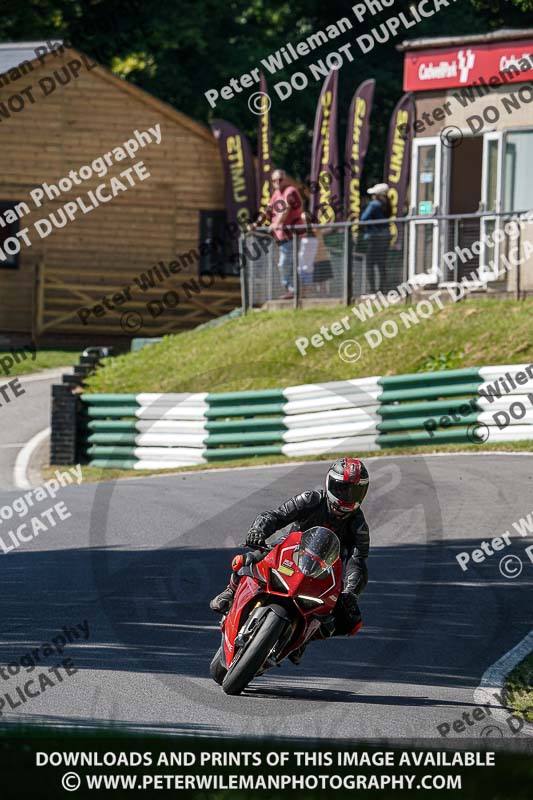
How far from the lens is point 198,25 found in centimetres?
4188

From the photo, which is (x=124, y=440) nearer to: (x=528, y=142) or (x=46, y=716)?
(x=528, y=142)

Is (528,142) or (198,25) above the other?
(198,25)

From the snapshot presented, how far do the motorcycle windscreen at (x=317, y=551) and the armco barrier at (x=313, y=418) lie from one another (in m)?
9.78

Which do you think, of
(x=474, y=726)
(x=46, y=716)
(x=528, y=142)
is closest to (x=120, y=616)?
(x=46, y=716)

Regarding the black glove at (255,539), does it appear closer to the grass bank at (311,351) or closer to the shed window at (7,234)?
the grass bank at (311,351)

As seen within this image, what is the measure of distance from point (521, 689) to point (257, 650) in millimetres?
1795

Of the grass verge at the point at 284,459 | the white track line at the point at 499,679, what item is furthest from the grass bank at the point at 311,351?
the white track line at the point at 499,679

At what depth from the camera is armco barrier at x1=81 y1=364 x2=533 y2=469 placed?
17812 mm

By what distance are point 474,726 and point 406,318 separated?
47.5 feet

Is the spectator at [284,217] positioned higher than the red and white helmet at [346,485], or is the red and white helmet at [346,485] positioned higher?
the spectator at [284,217]

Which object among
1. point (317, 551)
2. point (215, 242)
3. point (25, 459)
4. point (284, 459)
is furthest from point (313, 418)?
point (215, 242)

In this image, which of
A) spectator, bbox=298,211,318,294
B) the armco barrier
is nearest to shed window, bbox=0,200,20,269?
spectator, bbox=298,211,318,294

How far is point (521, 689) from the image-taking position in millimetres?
8500

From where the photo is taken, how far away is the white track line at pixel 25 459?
784 inches
